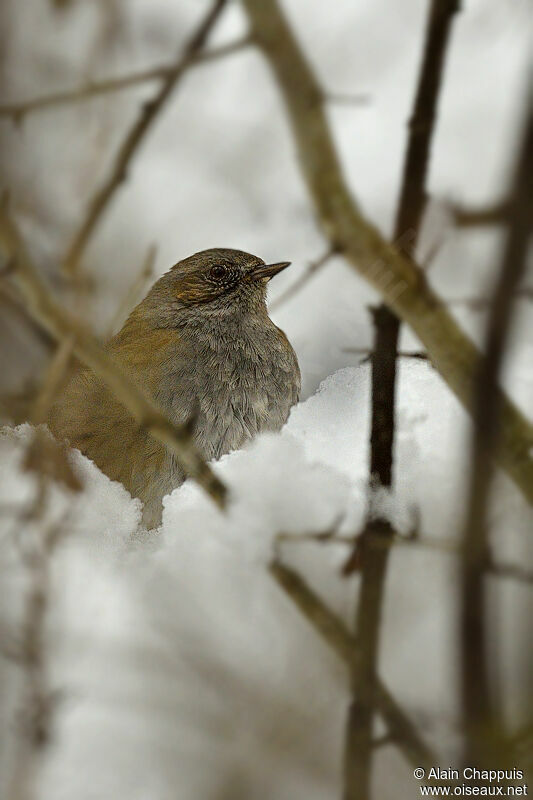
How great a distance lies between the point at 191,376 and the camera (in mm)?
2848

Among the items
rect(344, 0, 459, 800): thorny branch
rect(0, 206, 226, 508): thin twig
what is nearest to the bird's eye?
rect(0, 206, 226, 508): thin twig

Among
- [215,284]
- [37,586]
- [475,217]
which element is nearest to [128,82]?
[475,217]

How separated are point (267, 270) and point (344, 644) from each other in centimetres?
234

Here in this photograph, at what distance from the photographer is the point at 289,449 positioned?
1676 mm

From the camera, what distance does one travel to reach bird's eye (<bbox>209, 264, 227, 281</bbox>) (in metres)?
3.59

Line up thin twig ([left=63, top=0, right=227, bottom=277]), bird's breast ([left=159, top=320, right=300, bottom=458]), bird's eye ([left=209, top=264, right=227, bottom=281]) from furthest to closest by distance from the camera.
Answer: bird's eye ([left=209, top=264, right=227, bottom=281]) < bird's breast ([left=159, top=320, right=300, bottom=458]) < thin twig ([left=63, top=0, right=227, bottom=277])

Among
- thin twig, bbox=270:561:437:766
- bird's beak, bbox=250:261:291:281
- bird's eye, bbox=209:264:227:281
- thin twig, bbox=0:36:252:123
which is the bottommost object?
thin twig, bbox=270:561:437:766

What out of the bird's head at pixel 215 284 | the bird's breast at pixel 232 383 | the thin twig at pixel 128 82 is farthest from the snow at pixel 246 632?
the bird's head at pixel 215 284

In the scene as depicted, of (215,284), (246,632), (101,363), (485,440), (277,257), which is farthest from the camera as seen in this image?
(215,284)

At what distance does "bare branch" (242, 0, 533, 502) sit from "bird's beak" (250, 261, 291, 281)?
1.81m

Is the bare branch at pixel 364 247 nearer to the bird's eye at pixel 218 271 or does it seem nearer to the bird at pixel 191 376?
the bird at pixel 191 376

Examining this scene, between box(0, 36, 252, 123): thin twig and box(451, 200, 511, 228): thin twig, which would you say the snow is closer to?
box(451, 200, 511, 228): thin twig

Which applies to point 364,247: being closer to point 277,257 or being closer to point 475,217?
point 475,217

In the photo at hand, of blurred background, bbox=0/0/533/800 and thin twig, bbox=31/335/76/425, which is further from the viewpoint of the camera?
thin twig, bbox=31/335/76/425
